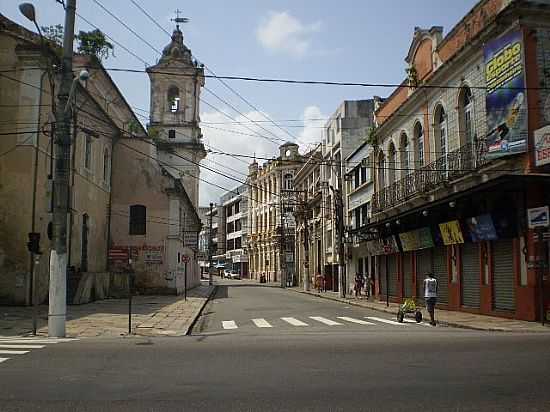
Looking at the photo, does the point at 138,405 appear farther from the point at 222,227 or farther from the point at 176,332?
the point at 222,227

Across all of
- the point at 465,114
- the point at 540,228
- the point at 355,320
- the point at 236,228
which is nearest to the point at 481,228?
the point at 540,228

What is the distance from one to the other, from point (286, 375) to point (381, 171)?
91.8 feet

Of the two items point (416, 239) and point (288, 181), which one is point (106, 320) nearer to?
point (416, 239)

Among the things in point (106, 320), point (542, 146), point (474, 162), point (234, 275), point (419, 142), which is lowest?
point (106, 320)

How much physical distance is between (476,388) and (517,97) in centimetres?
1406

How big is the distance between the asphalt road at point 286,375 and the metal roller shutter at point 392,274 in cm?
1922

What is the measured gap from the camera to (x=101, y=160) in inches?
1486

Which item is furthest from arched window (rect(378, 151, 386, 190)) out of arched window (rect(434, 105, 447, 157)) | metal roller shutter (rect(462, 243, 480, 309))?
metal roller shutter (rect(462, 243, 480, 309))

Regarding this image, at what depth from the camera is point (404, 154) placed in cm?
3269

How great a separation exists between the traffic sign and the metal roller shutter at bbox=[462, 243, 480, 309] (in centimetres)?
564

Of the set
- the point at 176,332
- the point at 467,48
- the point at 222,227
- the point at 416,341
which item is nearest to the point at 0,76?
the point at 176,332

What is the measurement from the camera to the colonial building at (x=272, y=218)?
71.3 meters

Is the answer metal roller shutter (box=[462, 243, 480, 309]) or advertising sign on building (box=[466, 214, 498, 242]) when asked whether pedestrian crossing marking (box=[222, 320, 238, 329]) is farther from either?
advertising sign on building (box=[466, 214, 498, 242])

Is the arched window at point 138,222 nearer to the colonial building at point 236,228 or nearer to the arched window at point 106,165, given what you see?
the arched window at point 106,165
